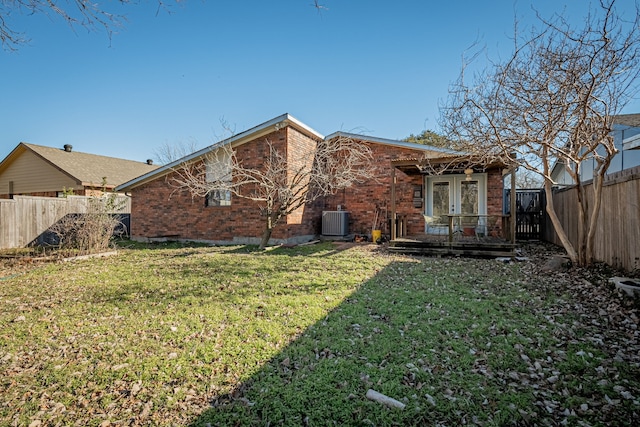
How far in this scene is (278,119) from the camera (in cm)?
1084

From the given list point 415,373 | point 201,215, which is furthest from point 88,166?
point 415,373

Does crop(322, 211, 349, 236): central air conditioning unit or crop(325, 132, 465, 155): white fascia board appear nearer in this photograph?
crop(325, 132, 465, 155): white fascia board

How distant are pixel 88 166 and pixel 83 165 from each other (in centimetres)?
23

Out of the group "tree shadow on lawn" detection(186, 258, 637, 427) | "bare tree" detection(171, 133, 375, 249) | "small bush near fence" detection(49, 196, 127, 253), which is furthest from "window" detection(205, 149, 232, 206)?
"tree shadow on lawn" detection(186, 258, 637, 427)

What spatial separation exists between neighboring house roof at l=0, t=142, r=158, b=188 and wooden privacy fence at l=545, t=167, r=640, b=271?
2058 centimetres

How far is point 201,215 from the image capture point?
12.6 metres

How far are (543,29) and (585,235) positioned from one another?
13.9 feet

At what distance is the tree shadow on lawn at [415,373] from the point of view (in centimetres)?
241

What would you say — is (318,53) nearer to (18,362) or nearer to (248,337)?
(248,337)

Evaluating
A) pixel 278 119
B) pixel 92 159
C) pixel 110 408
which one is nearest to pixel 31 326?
pixel 110 408

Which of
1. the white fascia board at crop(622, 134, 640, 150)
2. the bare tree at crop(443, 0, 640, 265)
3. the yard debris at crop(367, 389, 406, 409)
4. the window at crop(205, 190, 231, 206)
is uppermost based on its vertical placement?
the bare tree at crop(443, 0, 640, 265)

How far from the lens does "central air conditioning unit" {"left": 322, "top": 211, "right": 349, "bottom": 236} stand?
12562mm

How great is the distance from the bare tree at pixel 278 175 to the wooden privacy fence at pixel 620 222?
6.61m

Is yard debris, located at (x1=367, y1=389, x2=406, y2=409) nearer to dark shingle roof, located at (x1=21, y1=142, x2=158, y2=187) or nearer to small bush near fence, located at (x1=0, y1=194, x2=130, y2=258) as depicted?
small bush near fence, located at (x1=0, y1=194, x2=130, y2=258)
